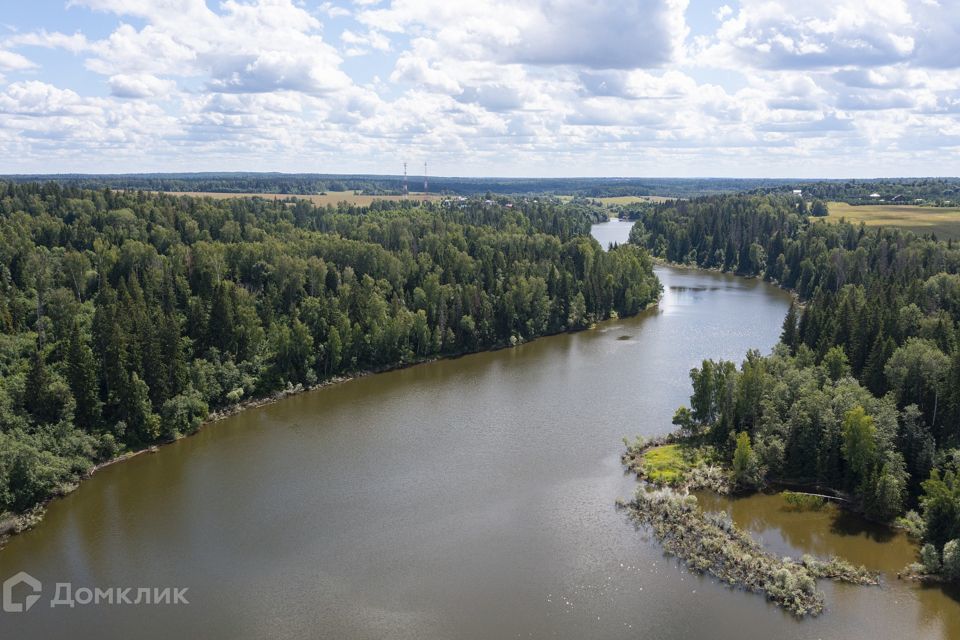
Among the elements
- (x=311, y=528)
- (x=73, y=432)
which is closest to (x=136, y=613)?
(x=311, y=528)

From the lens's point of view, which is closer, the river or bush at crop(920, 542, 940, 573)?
the river

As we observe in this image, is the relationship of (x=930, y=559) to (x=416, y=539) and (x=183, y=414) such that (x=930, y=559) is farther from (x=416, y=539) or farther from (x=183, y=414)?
(x=183, y=414)

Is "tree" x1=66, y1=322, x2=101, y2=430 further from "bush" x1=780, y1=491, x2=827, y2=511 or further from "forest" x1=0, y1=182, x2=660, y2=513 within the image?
"bush" x1=780, y1=491, x2=827, y2=511

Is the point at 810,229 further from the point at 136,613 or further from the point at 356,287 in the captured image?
the point at 136,613

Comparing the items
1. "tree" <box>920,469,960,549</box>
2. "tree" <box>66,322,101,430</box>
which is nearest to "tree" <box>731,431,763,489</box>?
"tree" <box>920,469,960,549</box>

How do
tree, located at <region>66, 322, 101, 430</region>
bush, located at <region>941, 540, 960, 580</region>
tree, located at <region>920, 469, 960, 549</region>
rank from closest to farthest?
bush, located at <region>941, 540, 960, 580</region>, tree, located at <region>920, 469, 960, 549</region>, tree, located at <region>66, 322, 101, 430</region>
